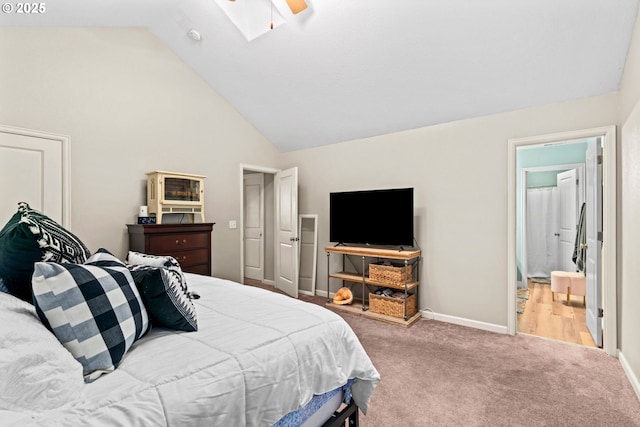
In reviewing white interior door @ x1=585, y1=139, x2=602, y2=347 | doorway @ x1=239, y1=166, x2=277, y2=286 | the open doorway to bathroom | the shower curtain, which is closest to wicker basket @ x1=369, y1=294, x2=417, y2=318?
the open doorway to bathroom

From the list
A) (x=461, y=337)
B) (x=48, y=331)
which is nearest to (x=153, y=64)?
(x=48, y=331)

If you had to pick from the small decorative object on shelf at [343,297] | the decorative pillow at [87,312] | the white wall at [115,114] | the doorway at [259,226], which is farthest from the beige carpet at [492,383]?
the doorway at [259,226]

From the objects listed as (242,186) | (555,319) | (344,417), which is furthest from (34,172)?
(555,319)

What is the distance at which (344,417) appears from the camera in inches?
60.2

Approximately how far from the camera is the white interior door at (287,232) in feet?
15.7

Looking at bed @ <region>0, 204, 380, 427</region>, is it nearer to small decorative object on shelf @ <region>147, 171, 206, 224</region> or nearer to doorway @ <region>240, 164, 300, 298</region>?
small decorative object on shelf @ <region>147, 171, 206, 224</region>

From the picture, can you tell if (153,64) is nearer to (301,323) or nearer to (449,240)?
(301,323)

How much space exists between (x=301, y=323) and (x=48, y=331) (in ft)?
2.77

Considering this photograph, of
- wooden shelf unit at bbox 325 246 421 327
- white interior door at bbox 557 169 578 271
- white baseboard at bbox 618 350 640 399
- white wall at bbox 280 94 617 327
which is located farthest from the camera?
white interior door at bbox 557 169 578 271

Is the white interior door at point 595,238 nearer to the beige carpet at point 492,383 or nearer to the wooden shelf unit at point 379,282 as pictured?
the beige carpet at point 492,383

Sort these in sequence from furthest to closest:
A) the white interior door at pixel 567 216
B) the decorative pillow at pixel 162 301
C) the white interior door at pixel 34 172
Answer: the white interior door at pixel 567 216
the white interior door at pixel 34 172
the decorative pillow at pixel 162 301

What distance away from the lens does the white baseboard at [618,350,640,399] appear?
2212mm

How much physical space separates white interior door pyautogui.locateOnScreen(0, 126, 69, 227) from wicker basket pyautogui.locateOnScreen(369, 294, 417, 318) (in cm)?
321

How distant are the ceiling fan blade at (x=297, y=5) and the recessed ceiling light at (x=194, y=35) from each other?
Result: 122 cm
